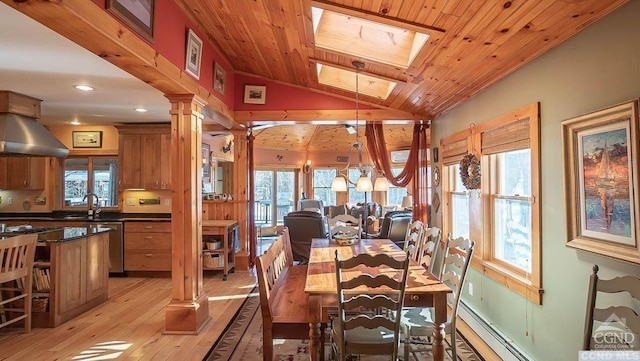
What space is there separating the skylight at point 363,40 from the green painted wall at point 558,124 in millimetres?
886

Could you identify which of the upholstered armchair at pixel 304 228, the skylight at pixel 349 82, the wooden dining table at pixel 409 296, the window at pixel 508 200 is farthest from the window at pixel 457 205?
the upholstered armchair at pixel 304 228

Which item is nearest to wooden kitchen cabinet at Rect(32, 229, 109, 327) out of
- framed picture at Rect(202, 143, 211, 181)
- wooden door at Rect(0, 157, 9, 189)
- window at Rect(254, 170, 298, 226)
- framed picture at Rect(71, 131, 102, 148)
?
framed picture at Rect(71, 131, 102, 148)

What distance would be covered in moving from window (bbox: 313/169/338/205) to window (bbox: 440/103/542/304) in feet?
24.6

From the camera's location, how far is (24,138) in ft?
12.5

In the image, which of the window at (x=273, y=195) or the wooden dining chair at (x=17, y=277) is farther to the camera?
the window at (x=273, y=195)

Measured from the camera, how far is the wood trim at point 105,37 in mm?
1673

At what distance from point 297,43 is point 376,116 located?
1944 mm

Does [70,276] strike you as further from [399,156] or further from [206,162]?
[399,156]

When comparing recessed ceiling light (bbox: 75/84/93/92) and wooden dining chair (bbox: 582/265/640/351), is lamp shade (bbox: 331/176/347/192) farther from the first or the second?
recessed ceiling light (bbox: 75/84/93/92)

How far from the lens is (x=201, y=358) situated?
2.94 m

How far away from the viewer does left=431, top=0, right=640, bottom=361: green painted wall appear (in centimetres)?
181

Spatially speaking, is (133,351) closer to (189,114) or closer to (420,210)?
(189,114)

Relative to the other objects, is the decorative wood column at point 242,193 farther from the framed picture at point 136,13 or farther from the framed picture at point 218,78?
the framed picture at point 136,13

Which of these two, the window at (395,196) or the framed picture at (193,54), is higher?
the framed picture at (193,54)
